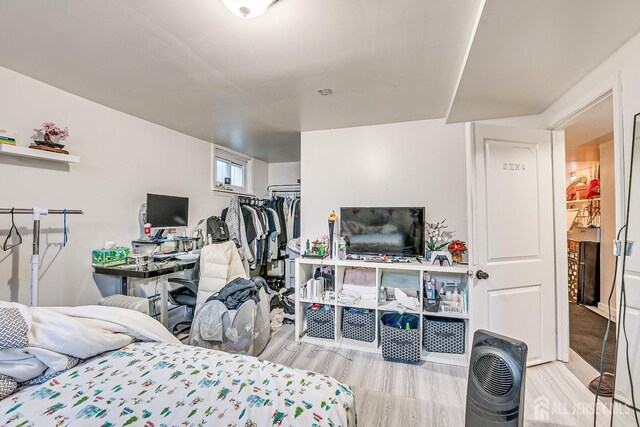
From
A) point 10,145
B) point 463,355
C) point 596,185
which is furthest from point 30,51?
point 596,185

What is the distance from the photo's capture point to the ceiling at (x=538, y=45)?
1.25 metres

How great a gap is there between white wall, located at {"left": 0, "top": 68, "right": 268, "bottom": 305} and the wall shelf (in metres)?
0.13

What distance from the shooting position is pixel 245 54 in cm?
172

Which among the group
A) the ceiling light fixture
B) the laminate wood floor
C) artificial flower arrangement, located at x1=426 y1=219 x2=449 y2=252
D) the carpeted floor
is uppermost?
the ceiling light fixture

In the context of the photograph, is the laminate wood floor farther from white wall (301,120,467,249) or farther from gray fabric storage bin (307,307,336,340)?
white wall (301,120,467,249)

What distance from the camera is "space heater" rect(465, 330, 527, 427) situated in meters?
1.14

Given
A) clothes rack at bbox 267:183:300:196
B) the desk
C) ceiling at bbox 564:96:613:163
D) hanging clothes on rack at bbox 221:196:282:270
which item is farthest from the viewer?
clothes rack at bbox 267:183:300:196

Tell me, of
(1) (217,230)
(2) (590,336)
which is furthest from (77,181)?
(2) (590,336)

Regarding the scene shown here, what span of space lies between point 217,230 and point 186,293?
3.56ft

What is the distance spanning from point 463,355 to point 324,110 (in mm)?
2567

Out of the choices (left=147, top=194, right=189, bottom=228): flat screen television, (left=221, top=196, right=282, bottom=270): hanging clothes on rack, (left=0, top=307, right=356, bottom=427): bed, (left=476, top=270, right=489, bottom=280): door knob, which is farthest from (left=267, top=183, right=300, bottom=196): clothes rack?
(left=0, top=307, right=356, bottom=427): bed

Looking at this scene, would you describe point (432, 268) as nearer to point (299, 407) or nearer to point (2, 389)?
point (299, 407)

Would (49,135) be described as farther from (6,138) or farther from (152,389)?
(152,389)

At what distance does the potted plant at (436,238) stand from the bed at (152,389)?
1.89 m
